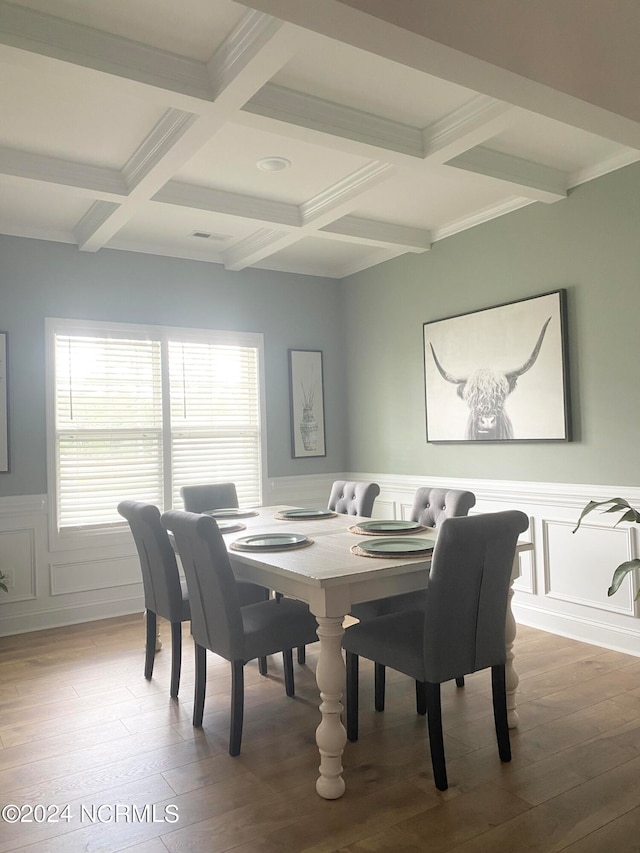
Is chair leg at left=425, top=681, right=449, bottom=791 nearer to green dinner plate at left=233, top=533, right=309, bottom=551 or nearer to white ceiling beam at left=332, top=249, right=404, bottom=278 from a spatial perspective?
green dinner plate at left=233, top=533, right=309, bottom=551

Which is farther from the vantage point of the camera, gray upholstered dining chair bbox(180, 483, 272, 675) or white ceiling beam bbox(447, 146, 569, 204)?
gray upholstered dining chair bbox(180, 483, 272, 675)

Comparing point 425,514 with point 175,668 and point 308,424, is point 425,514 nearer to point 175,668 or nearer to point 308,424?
point 175,668

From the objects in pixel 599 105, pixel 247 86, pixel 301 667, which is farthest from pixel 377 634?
pixel 247 86

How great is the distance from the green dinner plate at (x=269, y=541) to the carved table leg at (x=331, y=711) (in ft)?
1.87

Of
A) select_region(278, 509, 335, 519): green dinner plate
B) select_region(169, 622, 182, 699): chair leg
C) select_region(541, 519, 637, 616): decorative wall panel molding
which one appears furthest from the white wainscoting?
select_region(169, 622, 182, 699): chair leg

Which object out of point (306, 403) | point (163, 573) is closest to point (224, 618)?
point (163, 573)

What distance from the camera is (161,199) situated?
12.7ft

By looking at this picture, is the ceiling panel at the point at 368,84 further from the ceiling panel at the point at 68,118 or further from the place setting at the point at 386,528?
the place setting at the point at 386,528

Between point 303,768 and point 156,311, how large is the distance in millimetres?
3572

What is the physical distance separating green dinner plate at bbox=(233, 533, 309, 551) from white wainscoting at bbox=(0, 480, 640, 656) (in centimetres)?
176

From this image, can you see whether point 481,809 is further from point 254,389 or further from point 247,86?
point 254,389

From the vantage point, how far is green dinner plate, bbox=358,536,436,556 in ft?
8.68

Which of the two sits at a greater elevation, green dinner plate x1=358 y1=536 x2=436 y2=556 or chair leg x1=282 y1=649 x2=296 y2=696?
green dinner plate x1=358 y1=536 x2=436 y2=556

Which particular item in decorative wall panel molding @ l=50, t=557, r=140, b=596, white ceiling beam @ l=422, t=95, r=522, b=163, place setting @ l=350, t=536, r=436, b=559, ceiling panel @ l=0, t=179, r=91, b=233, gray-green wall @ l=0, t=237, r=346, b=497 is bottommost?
decorative wall panel molding @ l=50, t=557, r=140, b=596
